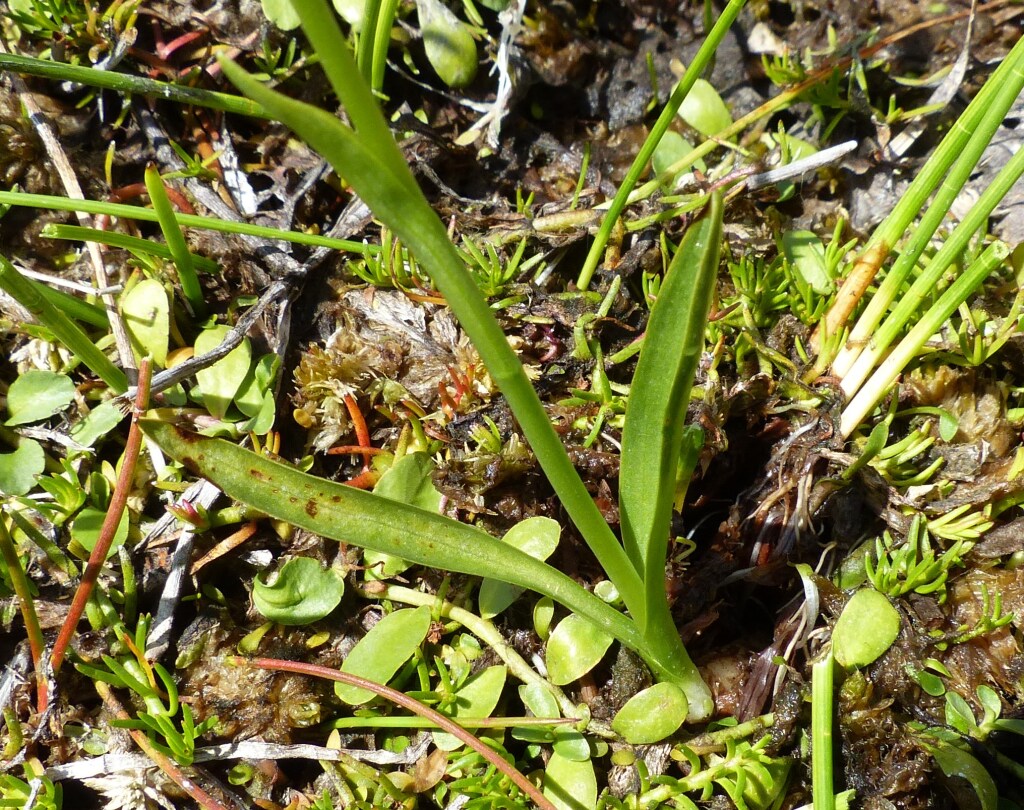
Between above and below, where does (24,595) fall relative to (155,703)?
above

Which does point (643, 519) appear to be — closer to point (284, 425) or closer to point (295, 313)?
point (284, 425)

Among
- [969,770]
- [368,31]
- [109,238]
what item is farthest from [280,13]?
[969,770]

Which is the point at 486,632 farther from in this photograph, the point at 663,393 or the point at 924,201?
the point at 924,201

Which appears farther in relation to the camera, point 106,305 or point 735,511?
point 106,305

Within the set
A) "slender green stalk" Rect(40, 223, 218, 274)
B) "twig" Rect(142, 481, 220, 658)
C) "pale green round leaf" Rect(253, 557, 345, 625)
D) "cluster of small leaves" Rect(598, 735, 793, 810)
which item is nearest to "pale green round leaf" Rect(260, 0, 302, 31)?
"slender green stalk" Rect(40, 223, 218, 274)

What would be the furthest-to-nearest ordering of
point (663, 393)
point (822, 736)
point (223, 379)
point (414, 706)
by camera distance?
1. point (223, 379)
2. point (414, 706)
3. point (822, 736)
4. point (663, 393)

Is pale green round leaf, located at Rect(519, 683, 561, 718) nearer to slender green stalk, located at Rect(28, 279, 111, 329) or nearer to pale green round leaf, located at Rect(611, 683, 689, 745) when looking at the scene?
pale green round leaf, located at Rect(611, 683, 689, 745)

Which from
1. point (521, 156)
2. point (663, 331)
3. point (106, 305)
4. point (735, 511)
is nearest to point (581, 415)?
point (735, 511)
